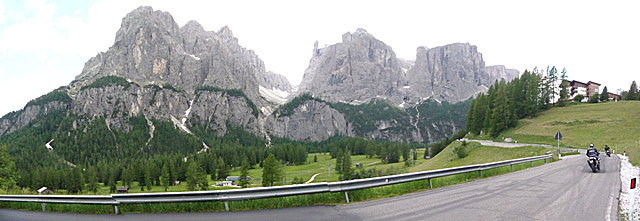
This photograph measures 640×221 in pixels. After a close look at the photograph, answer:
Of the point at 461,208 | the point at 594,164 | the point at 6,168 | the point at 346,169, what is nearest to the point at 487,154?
the point at 346,169

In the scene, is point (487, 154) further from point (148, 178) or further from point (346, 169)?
point (148, 178)

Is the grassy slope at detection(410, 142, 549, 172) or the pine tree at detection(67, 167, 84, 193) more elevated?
the grassy slope at detection(410, 142, 549, 172)

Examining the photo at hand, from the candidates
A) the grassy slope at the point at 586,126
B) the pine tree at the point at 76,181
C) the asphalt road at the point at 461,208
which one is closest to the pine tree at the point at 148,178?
the pine tree at the point at 76,181

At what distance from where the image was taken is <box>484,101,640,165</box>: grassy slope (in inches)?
2050

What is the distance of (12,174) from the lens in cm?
3694

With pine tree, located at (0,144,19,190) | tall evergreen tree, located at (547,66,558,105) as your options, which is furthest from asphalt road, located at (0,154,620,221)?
tall evergreen tree, located at (547,66,558,105)

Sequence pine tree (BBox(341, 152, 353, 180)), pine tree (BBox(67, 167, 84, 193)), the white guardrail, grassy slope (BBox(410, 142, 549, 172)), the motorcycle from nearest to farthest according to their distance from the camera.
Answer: the white guardrail → the motorcycle → grassy slope (BBox(410, 142, 549, 172)) → pine tree (BBox(341, 152, 353, 180)) → pine tree (BBox(67, 167, 84, 193))

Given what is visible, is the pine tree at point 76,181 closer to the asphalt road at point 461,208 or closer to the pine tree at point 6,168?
the pine tree at point 6,168

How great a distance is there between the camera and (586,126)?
6031 cm

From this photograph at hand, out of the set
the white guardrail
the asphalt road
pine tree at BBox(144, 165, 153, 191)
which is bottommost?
pine tree at BBox(144, 165, 153, 191)

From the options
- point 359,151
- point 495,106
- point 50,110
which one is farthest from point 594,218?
point 50,110

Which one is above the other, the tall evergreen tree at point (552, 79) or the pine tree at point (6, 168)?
the tall evergreen tree at point (552, 79)

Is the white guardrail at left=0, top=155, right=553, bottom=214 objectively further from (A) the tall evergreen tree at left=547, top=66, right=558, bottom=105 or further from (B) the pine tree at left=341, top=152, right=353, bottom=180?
(A) the tall evergreen tree at left=547, top=66, right=558, bottom=105

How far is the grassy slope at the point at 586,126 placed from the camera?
2050 inches
